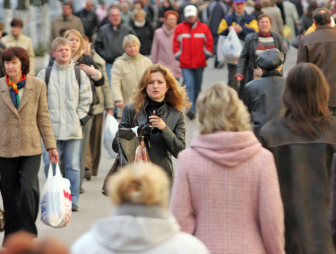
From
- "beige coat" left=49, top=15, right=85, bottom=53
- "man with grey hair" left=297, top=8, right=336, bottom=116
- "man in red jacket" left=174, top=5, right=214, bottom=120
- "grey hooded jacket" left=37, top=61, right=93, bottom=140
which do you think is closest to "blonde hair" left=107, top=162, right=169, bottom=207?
"grey hooded jacket" left=37, top=61, right=93, bottom=140

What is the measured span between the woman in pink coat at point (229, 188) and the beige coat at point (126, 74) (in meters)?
5.26

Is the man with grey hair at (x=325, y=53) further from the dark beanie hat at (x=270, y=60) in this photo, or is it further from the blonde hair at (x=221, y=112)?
the blonde hair at (x=221, y=112)

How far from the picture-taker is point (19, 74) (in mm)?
5875

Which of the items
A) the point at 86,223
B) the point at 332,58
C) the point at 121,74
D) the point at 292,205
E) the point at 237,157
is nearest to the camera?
the point at 237,157

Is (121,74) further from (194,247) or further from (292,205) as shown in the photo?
(194,247)

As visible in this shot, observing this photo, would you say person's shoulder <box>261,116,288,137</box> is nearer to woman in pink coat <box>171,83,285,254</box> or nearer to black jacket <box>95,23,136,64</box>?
woman in pink coat <box>171,83,285,254</box>

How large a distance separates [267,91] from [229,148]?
249cm

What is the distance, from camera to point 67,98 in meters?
6.99

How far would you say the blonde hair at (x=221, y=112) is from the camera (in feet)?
10.7

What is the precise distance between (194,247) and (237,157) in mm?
872

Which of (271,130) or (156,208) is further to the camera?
(271,130)

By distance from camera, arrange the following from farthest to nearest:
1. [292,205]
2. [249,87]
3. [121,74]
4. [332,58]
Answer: [121,74], [332,58], [249,87], [292,205]

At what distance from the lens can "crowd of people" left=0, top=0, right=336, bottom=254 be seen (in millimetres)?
2451

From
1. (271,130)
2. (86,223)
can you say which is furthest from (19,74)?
(271,130)
